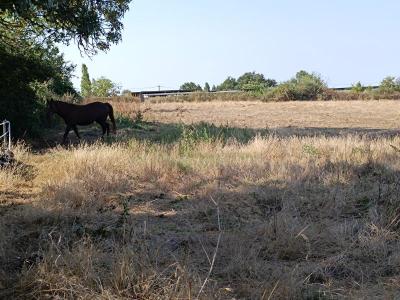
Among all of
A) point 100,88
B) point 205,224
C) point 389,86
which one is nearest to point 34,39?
point 205,224

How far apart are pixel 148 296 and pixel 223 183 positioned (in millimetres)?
4414

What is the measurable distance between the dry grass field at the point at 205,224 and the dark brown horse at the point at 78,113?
19.1 feet

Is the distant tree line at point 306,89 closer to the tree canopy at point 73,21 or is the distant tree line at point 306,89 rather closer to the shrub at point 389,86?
the shrub at point 389,86

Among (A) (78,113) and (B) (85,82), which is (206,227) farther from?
(B) (85,82)

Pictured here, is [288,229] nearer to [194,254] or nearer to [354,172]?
[194,254]

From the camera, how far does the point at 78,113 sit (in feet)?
57.8

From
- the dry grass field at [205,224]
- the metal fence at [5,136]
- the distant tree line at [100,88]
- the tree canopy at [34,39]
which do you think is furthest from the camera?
the distant tree line at [100,88]

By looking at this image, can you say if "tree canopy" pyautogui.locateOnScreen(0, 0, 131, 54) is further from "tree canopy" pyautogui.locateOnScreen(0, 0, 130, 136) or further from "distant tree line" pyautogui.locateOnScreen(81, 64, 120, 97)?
"distant tree line" pyautogui.locateOnScreen(81, 64, 120, 97)

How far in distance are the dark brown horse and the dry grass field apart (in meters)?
5.81

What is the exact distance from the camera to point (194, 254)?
5.40 meters

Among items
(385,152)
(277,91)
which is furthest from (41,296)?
(277,91)

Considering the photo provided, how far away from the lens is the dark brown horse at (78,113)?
1727 centimetres

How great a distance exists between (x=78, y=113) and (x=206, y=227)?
12190 mm

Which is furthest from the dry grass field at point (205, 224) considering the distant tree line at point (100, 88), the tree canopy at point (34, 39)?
the distant tree line at point (100, 88)
